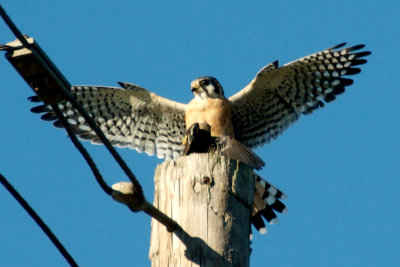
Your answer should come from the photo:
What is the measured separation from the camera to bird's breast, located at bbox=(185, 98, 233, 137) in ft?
27.3

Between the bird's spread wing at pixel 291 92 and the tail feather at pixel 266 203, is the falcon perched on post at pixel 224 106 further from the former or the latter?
the tail feather at pixel 266 203

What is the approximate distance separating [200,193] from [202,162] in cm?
20

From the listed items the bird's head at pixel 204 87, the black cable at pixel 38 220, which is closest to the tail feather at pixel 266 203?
the bird's head at pixel 204 87

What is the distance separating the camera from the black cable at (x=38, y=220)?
3340 millimetres

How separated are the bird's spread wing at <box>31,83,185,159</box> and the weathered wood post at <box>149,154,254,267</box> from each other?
4.57 m

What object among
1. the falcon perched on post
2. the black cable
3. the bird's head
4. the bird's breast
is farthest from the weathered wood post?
the bird's head

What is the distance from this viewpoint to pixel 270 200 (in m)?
7.56

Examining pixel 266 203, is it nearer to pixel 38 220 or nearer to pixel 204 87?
pixel 204 87

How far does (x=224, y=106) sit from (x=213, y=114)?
24 centimetres

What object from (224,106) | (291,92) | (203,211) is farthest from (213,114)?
(203,211)

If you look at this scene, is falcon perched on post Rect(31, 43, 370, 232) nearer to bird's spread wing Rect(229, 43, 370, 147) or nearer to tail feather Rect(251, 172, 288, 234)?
bird's spread wing Rect(229, 43, 370, 147)

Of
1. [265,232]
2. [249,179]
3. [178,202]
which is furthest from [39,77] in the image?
[265,232]

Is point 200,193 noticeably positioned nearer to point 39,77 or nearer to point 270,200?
point 39,77

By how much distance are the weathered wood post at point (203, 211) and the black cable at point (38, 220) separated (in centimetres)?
58
